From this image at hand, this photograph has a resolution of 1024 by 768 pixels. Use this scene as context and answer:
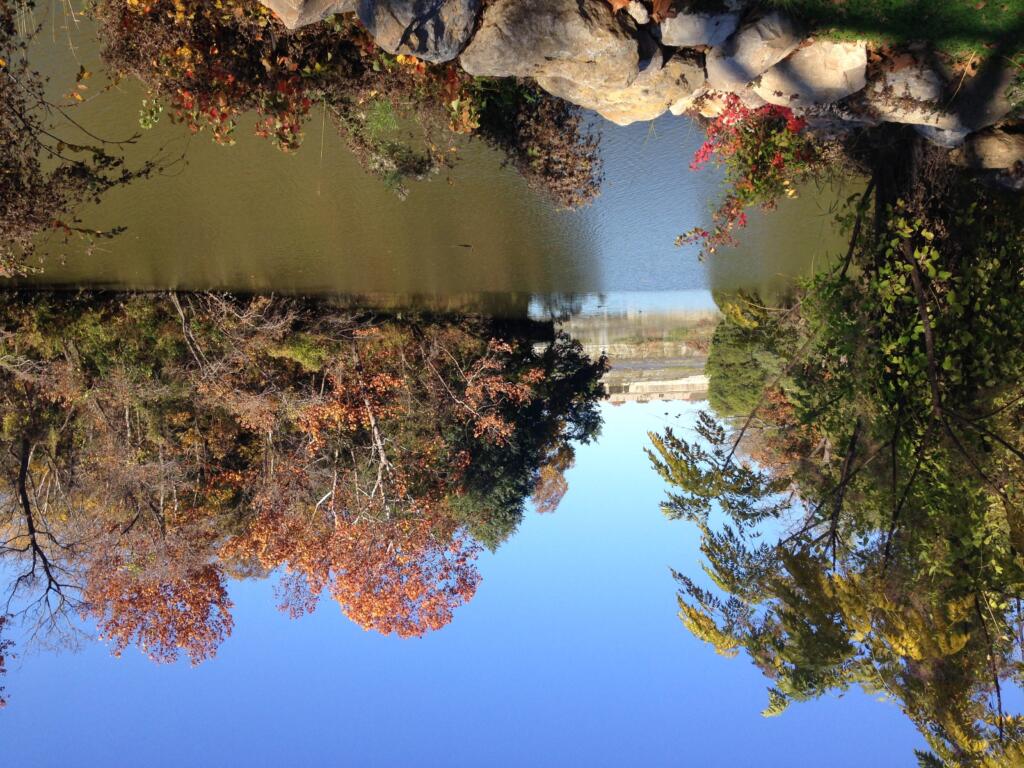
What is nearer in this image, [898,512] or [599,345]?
[898,512]

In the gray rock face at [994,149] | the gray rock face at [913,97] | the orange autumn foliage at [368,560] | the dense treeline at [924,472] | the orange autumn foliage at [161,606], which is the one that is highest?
the gray rock face at [913,97]

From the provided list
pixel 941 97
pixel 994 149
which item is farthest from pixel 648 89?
pixel 994 149

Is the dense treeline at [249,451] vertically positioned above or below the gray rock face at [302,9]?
below

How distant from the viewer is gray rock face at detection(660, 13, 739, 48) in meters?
5.02

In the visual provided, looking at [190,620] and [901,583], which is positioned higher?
[901,583]

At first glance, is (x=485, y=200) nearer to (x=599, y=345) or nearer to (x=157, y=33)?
(x=157, y=33)

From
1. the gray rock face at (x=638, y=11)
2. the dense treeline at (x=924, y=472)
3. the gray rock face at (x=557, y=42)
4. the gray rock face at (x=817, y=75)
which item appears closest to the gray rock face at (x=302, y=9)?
the gray rock face at (x=557, y=42)

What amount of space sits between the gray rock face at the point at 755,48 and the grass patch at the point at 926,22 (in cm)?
12

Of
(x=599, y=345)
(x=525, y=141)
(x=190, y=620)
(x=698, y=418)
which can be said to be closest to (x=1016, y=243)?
(x=525, y=141)

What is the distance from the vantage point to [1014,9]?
4.66 meters

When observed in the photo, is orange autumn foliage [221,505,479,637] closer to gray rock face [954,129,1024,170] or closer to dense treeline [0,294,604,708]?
dense treeline [0,294,604,708]

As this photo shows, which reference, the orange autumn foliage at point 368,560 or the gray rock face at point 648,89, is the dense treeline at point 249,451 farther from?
the gray rock face at point 648,89

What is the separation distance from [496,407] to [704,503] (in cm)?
386

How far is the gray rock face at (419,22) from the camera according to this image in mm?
4957
